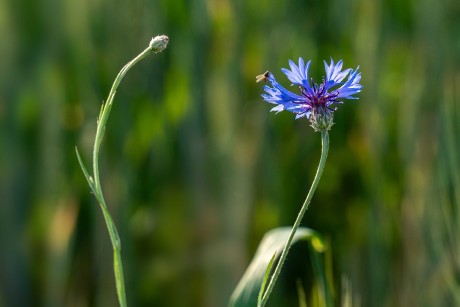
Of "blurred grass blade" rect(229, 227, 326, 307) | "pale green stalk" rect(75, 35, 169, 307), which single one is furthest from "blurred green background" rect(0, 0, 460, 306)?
"pale green stalk" rect(75, 35, 169, 307)

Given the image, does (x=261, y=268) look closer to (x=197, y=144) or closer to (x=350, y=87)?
(x=350, y=87)

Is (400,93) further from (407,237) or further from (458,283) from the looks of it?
(458,283)

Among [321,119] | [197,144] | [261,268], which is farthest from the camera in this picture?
[197,144]

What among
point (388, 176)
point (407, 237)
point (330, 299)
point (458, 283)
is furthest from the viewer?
point (388, 176)

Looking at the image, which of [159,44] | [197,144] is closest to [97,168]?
[159,44]

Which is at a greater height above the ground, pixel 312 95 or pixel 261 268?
pixel 312 95

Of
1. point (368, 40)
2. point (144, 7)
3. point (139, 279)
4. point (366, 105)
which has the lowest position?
point (139, 279)

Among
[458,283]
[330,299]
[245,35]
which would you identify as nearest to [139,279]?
[245,35]

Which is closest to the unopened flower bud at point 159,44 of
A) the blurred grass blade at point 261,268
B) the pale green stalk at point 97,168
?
the pale green stalk at point 97,168
